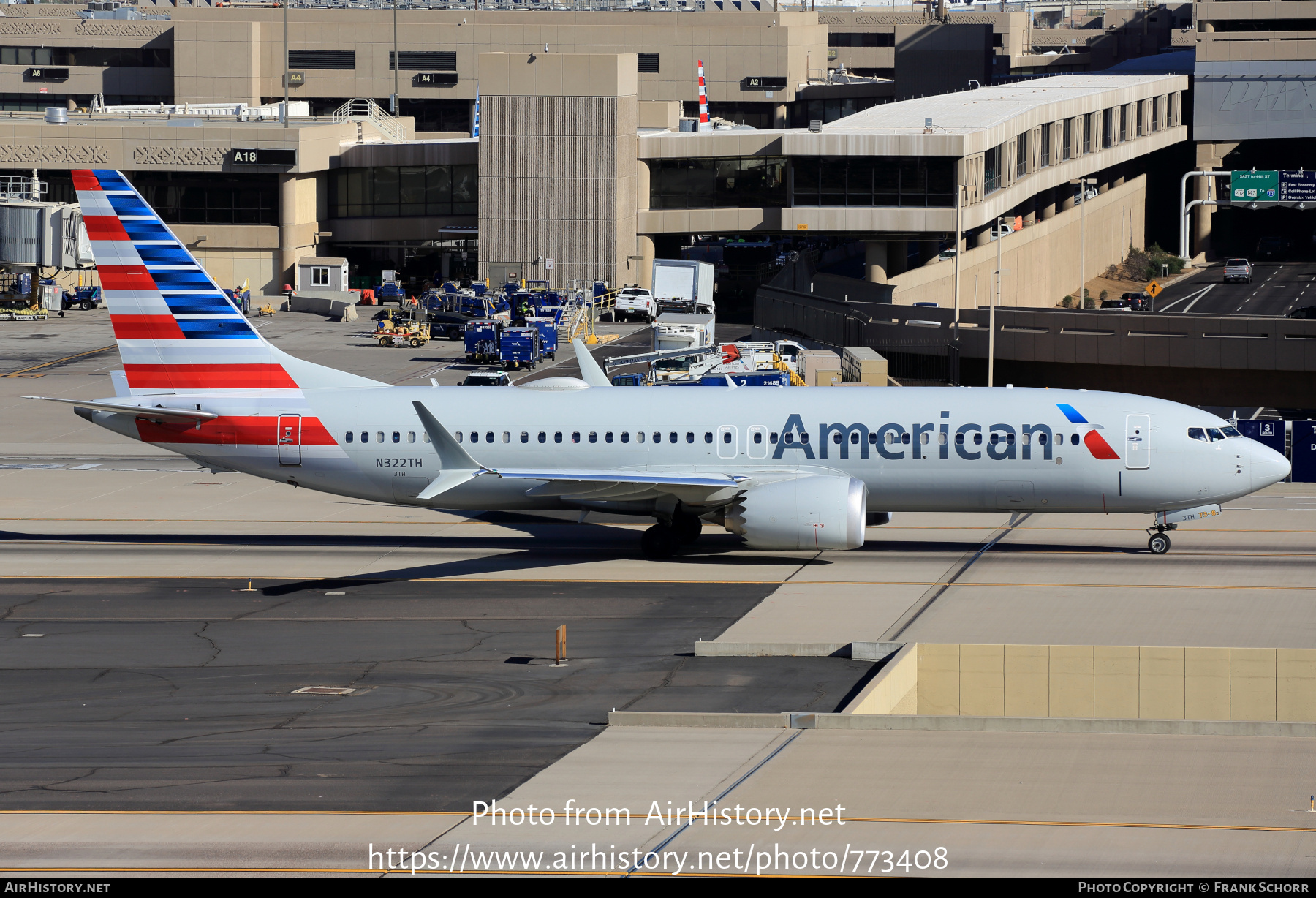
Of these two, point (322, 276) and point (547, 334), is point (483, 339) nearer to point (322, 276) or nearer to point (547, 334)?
point (547, 334)

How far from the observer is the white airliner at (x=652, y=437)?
41.2 meters

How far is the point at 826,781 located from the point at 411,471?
71.5 ft

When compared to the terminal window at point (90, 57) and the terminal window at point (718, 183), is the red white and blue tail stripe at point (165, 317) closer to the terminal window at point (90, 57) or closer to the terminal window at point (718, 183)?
Answer: the terminal window at point (718, 183)

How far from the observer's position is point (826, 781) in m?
24.0

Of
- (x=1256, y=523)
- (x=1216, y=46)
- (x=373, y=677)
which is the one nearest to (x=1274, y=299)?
(x=1216, y=46)

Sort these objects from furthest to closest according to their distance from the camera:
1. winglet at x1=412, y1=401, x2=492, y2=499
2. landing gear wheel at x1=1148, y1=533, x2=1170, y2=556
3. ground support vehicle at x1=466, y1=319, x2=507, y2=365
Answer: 1. ground support vehicle at x1=466, y1=319, x2=507, y2=365
2. landing gear wheel at x1=1148, y1=533, x2=1170, y2=556
3. winglet at x1=412, y1=401, x2=492, y2=499

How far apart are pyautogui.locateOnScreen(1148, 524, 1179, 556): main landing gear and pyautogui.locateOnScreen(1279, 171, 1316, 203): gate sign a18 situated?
100956 mm

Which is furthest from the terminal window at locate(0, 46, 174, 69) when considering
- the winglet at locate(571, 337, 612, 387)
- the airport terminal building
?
the winglet at locate(571, 337, 612, 387)

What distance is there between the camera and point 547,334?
89062mm

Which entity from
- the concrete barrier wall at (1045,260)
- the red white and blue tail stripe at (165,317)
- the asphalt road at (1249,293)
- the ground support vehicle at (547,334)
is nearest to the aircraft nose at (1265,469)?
the red white and blue tail stripe at (165,317)

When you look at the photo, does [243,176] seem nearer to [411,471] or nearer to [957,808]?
[411,471]

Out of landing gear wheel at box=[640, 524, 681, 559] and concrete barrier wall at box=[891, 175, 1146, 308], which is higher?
concrete barrier wall at box=[891, 175, 1146, 308]

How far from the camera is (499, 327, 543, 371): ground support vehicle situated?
85250mm

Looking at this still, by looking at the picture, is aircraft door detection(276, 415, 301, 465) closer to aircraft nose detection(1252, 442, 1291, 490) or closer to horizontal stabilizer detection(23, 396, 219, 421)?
horizontal stabilizer detection(23, 396, 219, 421)
